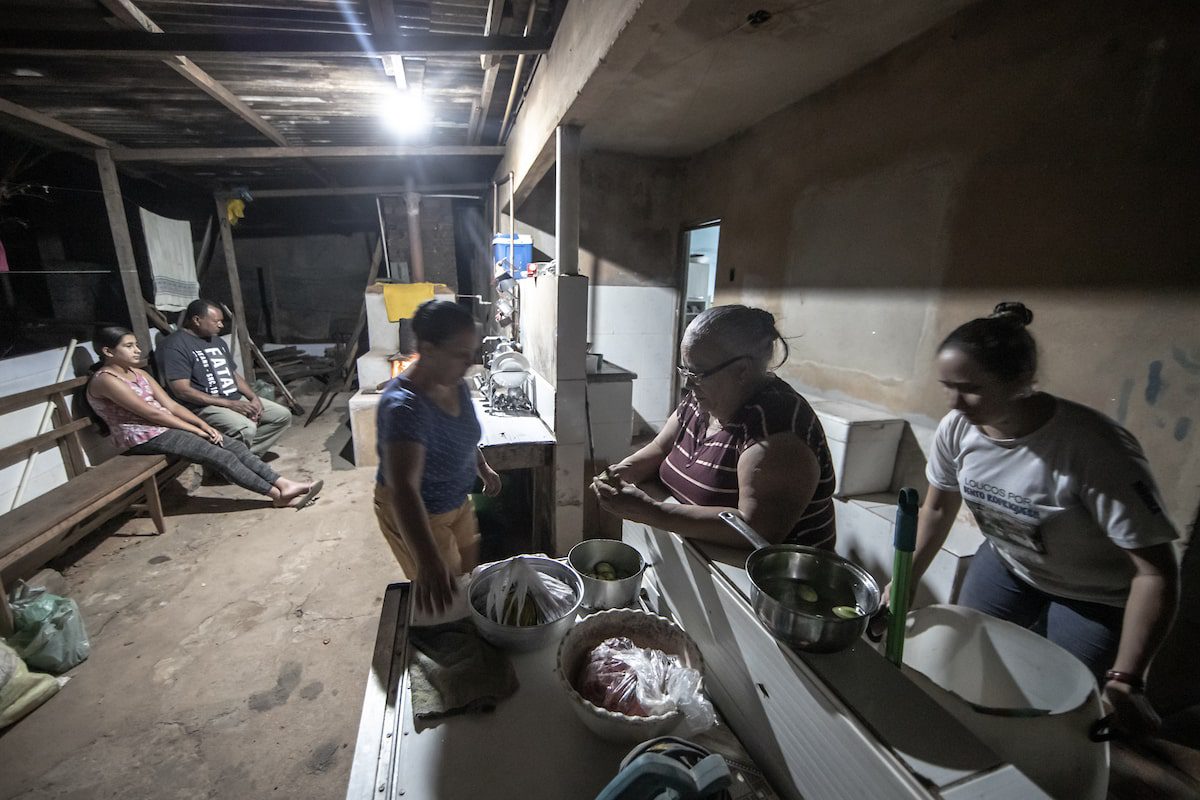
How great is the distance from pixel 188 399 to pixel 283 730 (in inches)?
151

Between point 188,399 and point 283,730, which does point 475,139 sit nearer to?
point 188,399

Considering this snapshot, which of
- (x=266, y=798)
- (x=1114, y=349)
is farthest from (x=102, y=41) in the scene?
(x=1114, y=349)

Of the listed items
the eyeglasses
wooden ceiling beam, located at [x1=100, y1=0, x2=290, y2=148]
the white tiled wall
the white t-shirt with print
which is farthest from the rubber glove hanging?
the white t-shirt with print

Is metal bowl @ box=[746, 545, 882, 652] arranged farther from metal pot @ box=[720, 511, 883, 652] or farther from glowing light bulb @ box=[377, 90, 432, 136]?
glowing light bulb @ box=[377, 90, 432, 136]

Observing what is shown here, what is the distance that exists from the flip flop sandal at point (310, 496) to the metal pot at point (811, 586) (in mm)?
4517

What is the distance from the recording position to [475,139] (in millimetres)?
5176

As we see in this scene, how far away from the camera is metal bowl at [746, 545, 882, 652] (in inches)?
33.0

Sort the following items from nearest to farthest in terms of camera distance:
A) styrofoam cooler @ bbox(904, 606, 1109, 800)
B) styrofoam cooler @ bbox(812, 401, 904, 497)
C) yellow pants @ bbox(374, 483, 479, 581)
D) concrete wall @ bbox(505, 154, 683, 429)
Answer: styrofoam cooler @ bbox(904, 606, 1109, 800) < yellow pants @ bbox(374, 483, 479, 581) < styrofoam cooler @ bbox(812, 401, 904, 497) < concrete wall @ bbox(505, 154, 683, 429)

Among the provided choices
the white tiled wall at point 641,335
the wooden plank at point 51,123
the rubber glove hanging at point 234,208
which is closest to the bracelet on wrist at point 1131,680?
the white tiled wall at point 641,335

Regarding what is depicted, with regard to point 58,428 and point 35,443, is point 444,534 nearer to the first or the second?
point 35,443

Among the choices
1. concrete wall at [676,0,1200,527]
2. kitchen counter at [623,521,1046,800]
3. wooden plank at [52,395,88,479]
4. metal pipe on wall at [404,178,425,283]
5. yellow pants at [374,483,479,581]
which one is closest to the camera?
kitchen counter at [623,521,1046,800]

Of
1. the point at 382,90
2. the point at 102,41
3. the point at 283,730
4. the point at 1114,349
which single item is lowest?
the point at 283,730

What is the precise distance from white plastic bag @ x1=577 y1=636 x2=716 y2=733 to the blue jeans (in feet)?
4.29

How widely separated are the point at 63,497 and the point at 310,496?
1617 mm
